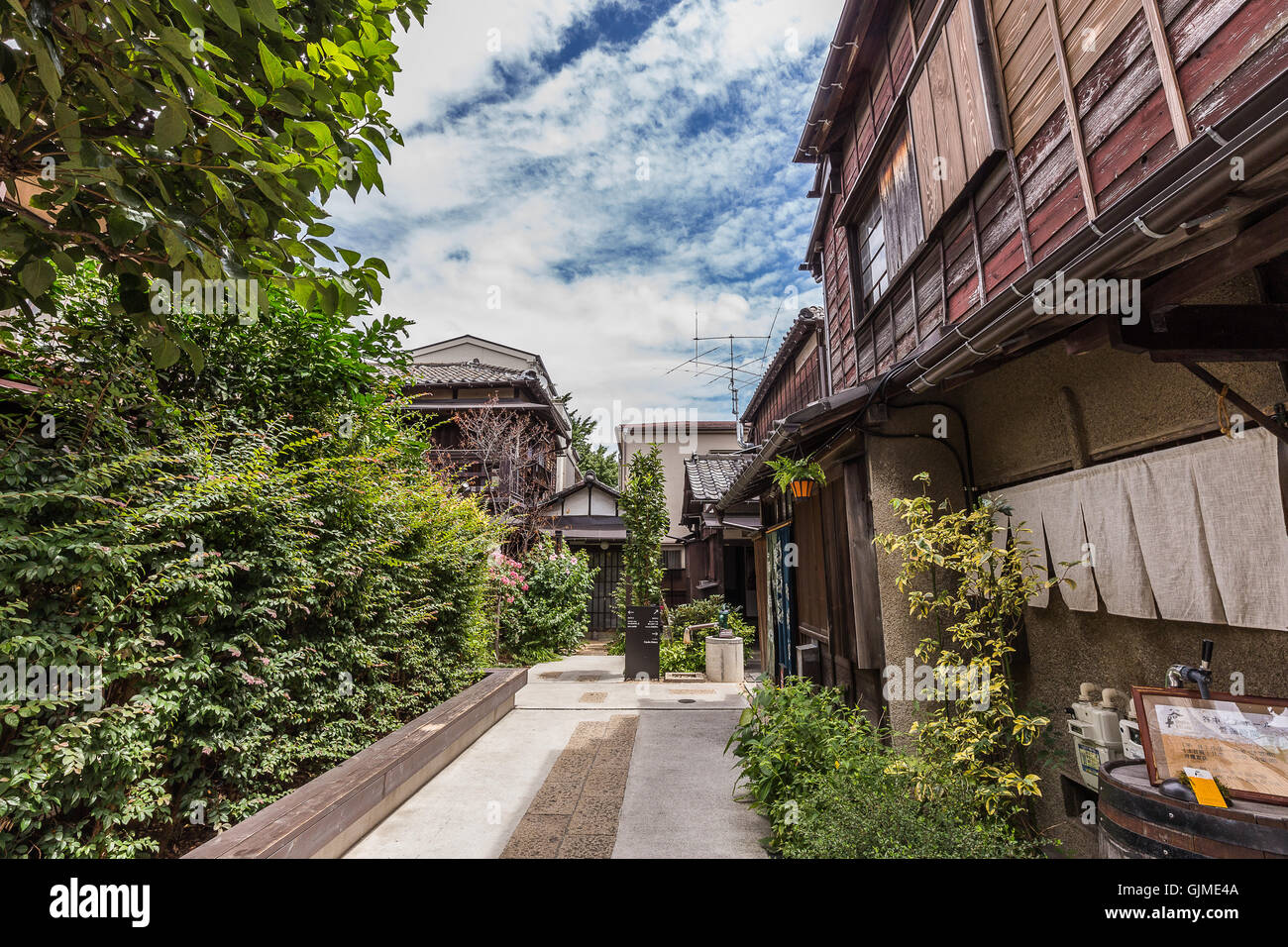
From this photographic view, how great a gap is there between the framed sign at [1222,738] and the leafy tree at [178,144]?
3641 mm

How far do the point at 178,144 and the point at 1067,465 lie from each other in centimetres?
430

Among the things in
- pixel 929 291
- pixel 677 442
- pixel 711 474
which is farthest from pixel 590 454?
pixel 929 291

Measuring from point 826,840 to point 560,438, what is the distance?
25.6m

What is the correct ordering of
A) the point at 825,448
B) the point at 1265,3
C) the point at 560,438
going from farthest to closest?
the point at 560,438 < the point at 825,448 < the point at 1265,3

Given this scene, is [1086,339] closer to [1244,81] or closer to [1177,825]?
[1244,81]

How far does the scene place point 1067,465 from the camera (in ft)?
11.0

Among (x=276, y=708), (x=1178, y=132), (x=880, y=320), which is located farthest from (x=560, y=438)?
(x=1178, y=132)

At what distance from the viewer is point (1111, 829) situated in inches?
85.1

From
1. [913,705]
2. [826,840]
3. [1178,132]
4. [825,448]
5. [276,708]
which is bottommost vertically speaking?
[826,840]

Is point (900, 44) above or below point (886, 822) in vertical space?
above

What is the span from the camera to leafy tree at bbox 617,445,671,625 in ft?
41.2

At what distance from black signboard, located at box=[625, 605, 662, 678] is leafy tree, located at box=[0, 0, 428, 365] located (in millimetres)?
9096

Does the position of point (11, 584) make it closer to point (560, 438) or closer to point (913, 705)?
point (913, 705)

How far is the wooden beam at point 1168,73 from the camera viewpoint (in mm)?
2826
